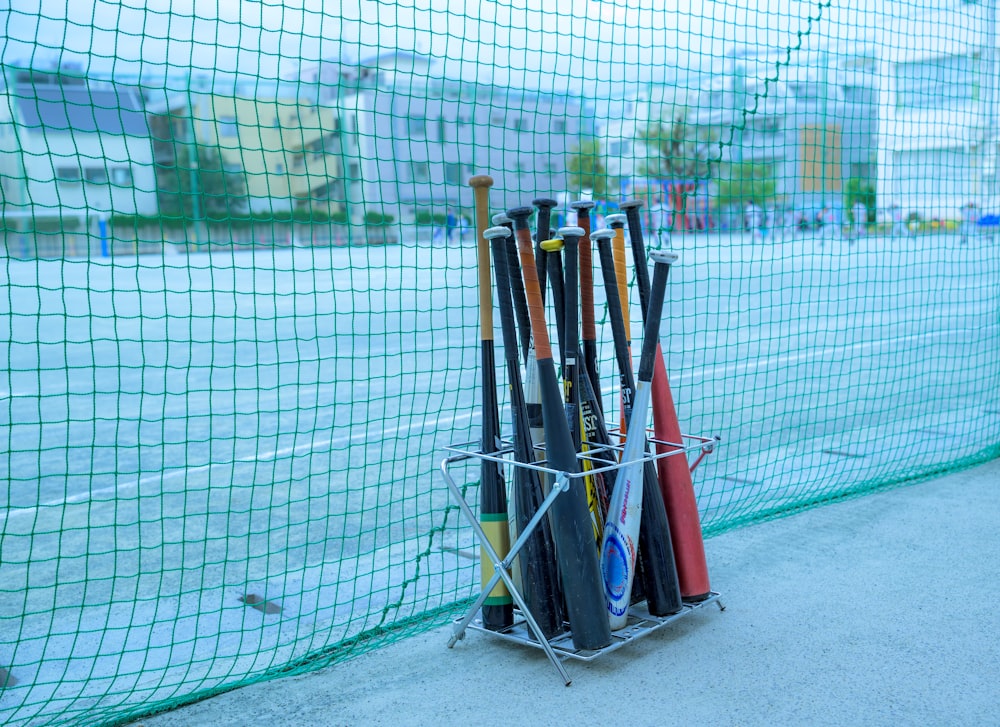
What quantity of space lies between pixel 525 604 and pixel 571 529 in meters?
0.25

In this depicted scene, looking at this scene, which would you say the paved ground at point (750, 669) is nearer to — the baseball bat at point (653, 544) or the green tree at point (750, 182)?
the baseball bat at point (653, 544)

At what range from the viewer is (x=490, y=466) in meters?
2.65

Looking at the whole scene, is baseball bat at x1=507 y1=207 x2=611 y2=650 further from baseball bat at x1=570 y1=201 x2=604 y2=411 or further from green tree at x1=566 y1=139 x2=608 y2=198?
green tree at x1=566 y1=139 x2=608 y2=198

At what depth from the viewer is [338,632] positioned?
2855 mm

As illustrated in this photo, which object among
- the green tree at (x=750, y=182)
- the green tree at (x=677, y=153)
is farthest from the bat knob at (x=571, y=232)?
the green tree at (x=750, y=182)

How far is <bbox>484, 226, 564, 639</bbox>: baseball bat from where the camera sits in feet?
8.33

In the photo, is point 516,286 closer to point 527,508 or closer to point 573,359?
point 573,359

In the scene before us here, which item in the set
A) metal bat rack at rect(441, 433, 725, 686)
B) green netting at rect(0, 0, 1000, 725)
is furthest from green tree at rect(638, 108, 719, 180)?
metal bat rack at rect(441, 433, 725, 686)

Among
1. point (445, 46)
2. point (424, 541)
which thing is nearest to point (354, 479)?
point (424, 541)

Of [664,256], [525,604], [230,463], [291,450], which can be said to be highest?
[664,256]

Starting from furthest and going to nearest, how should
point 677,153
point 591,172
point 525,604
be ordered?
point 677,153, point 591,172, point 525,604

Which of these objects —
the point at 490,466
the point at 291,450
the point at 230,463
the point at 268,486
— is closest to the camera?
the point at 490,466

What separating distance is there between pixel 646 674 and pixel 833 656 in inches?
20.2

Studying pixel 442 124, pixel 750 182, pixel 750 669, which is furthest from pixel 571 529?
pixel 750 182
